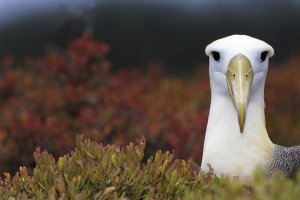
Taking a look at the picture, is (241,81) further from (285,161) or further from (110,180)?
(110,180)

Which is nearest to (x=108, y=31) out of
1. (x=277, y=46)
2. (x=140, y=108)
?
(x=277, y=46)

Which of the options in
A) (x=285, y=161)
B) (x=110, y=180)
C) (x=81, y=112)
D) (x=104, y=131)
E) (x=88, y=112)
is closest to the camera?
(x=110, y=180)

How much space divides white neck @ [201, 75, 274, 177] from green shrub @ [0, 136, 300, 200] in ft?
1.41

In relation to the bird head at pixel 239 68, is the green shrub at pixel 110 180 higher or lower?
lower

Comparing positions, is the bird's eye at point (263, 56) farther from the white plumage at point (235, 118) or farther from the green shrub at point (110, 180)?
the green shrub at point (110, 180)

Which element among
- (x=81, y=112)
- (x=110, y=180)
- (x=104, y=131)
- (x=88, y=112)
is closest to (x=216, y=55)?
(x=110, y=180)

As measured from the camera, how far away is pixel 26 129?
656 centimetres

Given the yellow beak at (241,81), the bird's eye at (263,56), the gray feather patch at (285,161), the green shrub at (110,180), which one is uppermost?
the bird's eye at (263,56)

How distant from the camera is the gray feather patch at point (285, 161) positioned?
4035 mm

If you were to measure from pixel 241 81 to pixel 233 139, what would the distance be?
14.9 inches

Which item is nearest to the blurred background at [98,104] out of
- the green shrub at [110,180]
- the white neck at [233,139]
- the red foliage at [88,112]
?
the red foliage at [88,112]

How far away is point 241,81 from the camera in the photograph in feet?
12.7

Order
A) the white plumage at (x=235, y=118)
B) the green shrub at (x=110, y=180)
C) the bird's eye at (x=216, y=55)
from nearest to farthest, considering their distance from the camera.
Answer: the green shrub at (x=110, y=180), the white plumage at (x=235, y=118), the bird's eye at (x=216, y=55)

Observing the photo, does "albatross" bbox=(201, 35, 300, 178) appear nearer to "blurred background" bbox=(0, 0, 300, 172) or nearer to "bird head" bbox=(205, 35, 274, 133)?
"bird head" bbox=(205, 35, 274, 133)
